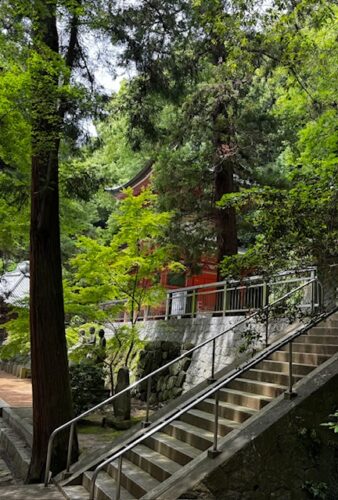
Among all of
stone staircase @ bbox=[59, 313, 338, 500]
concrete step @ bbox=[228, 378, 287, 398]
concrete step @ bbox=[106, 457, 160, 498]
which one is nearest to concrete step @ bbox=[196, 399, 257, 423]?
stone staircase @ bbox=[59, 313, 338, 500]

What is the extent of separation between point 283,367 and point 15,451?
17.1 ft

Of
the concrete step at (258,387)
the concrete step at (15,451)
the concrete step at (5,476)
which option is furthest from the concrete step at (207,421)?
the concrete step at (5,476)

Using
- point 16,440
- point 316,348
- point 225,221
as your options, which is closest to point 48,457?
point 16,440

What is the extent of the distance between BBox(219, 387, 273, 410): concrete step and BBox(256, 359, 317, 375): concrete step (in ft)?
2.00

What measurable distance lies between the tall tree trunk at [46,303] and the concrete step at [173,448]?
5.13 ft

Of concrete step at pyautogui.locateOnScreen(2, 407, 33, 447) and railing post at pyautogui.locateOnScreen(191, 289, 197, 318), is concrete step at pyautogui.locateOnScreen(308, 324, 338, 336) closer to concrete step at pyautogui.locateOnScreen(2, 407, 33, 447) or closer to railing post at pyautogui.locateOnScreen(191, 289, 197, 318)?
railing post at pyautogui.locateOnScreen(191, 289, 197, 318)

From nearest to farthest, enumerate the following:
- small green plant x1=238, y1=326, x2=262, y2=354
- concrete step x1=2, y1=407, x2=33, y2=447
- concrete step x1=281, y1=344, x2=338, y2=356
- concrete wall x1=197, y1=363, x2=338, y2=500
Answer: concrete wall x1=197, y1=363, x2=338, y2=500 → small green plant x1=238, y1=326, x2=262, y2=354 → concrete step x1=281, y1=344, x2=338, y2=356 → concrete step x1=2, y1=407, x2=33, y2=447

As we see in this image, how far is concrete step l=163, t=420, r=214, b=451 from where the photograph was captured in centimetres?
563

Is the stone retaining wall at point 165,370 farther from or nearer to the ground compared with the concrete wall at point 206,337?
nearer to the ground

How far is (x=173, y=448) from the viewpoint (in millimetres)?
5805

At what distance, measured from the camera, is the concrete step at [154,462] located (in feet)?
17.6

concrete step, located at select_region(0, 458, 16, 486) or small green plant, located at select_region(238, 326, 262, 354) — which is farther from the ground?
small green plant, located at select_region(238, 326, 262, 354)

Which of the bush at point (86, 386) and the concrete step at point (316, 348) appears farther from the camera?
the bush at point (86, 386)

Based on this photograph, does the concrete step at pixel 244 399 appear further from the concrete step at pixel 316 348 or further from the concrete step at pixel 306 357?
the concrete step at pixel 316 348
